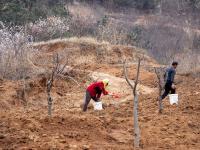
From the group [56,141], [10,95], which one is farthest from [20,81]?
[56,141]

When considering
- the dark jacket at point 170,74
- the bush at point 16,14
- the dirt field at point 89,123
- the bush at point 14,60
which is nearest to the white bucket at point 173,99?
the dirt field at point 89,123

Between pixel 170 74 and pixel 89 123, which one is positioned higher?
pixel 170 74

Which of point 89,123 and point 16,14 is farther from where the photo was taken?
point 16,14

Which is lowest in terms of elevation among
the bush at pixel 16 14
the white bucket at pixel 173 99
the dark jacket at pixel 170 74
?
the white bucket at pixel 173 99

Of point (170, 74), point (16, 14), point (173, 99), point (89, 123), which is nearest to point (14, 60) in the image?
point (173, 99)

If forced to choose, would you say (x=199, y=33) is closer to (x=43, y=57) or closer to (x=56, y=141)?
(x=43, y=57)

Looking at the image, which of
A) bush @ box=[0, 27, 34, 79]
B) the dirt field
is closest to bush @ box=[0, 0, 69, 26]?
bush @ box=[0, 27, 34, 79]

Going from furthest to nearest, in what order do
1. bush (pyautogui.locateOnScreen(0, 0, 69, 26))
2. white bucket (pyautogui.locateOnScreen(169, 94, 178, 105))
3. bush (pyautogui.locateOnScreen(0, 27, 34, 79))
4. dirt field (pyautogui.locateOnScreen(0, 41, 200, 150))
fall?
bush (pyautogui.locateOnScreen(0, 0, 69, 26))
bush (pyautogui.locateOnScreen(0, 27, 34, 79))
white bucket (pyautogui.locateOnScreen(169, 94, 178, 105))
dirt field (pyautogui.locateOnScreen(0, 41, 200, 150))

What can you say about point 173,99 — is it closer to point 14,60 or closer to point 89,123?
point 89,123

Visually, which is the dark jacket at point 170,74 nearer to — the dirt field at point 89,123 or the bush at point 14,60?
the dirt field at point 89,123

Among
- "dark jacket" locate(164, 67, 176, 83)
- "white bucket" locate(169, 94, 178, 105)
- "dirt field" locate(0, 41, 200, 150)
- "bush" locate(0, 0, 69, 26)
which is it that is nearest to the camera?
"dirt field" locate(0, 41, 200, 150)

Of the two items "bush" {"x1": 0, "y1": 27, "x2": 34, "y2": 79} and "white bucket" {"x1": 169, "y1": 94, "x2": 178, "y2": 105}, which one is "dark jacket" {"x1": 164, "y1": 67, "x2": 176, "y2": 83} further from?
"bush" {"x1": 0, "y1": 27, "x2": 34, "y2": 79}

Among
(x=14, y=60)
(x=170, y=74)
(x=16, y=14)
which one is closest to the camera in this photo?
(x=170, y=74)

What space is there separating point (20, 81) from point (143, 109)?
6905mm
